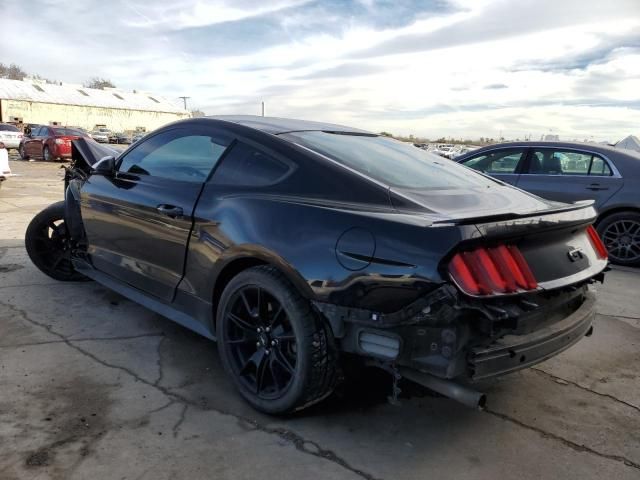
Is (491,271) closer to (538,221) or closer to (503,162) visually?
(538,221)

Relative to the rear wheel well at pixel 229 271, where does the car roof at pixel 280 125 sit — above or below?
above

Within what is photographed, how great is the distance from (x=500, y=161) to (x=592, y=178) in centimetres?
122

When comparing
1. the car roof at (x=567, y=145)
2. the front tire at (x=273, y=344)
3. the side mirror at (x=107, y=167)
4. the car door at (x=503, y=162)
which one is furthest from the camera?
the car door at (x=503, y=162)

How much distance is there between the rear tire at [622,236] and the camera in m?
6.65

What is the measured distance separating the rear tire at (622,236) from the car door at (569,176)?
28cm

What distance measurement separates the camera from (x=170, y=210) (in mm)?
3322

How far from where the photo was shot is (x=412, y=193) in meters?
2.71

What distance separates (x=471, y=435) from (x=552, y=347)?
618 mm

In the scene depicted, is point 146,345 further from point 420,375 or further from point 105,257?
point 420,375

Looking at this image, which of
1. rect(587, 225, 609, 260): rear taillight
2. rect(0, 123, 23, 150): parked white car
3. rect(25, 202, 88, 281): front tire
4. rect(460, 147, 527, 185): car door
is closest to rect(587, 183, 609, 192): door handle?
rect(460, 147, 527, 185): car door

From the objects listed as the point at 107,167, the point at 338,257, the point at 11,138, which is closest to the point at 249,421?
the point at 338,257

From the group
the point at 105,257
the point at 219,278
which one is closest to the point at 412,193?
the point at 219,278

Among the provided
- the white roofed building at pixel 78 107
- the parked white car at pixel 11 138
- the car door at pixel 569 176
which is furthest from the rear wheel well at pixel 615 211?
the white roofed building at pixel 78 107

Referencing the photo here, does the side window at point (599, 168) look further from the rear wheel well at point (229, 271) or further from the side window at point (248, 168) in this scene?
the rear wheel well at point (229, 271)
